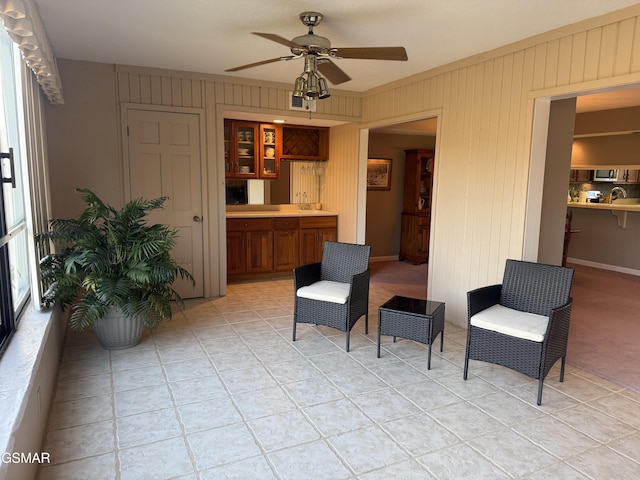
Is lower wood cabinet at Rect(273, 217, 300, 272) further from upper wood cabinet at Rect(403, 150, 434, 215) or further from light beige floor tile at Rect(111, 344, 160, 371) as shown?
light beige floor tile at Rect(111, 344, 160, 371)

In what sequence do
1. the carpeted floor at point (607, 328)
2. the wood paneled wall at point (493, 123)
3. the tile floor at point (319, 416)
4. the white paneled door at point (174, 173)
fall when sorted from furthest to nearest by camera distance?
1. the white paneled door at point (174, 173)
2. the carpeted floor at point (607, 328)
3. the wood paneled wall at point (493, 123)
4. the tile floor at point (319, 416)

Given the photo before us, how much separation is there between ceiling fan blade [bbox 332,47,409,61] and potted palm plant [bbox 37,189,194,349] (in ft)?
6.13

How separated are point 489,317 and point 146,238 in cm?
258

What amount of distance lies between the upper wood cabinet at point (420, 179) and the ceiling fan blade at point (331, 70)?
4.26 m

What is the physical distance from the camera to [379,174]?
293 inches

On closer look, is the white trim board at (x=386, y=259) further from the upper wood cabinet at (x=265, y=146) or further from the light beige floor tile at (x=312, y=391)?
the light beige floor tile at (x=312, y=391)

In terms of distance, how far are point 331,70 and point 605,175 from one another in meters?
6.86

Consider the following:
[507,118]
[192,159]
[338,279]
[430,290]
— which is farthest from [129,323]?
[507,118]

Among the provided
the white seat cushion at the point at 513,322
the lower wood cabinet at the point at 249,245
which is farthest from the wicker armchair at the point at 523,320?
the lower wood cabinet at the point at 249,245

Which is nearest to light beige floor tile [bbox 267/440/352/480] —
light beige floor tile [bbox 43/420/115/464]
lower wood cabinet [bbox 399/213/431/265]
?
light beige floor tile [bbox 43/420/115/464]

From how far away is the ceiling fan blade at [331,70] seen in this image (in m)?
3.03

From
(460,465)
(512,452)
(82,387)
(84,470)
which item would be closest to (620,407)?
(512,452)

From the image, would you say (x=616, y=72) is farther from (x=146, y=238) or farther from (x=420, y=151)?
(x=420, y=151)

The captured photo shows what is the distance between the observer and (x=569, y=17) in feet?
9.63
